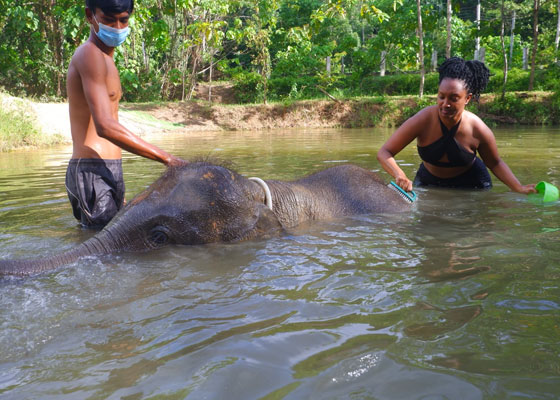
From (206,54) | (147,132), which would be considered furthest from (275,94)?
(147,132)

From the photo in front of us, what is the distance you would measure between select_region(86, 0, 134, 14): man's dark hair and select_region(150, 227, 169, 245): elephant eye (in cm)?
192

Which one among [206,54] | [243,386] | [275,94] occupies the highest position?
[206,54]

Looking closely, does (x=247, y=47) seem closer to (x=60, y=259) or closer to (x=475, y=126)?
(x=475, y=126)

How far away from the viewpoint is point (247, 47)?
3047cm

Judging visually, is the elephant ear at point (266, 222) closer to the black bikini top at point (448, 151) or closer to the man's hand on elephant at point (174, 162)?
the man's hand on elephant at point (174, 162)

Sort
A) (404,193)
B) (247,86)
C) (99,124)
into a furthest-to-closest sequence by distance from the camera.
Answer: (247,86) → (404,193) → (99,124)

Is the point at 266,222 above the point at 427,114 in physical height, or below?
below

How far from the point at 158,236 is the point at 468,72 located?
3601 mm

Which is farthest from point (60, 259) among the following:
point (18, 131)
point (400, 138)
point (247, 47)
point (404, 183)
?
point (247, 47)

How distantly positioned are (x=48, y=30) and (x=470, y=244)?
26.0m

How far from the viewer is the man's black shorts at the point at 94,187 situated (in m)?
4.42

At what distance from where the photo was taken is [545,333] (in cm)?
224

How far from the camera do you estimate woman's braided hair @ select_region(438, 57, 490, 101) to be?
16.8ft

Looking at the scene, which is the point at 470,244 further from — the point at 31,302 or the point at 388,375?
the point at 31,302
